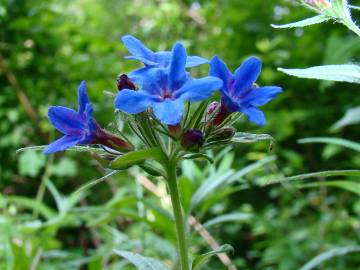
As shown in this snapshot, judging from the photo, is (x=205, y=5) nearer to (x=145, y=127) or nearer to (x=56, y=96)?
(x=56, y=96)

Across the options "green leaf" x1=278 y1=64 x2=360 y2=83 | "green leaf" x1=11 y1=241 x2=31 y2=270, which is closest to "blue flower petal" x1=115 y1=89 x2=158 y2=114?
"green leaf" x1=278 y1=64 x2=360 y2=83

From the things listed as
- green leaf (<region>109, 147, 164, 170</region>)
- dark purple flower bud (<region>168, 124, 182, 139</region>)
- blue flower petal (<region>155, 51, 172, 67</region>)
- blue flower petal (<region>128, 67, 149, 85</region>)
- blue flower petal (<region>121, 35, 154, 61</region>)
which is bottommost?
green leaf (<region>109, 147, 164, 170</region>)

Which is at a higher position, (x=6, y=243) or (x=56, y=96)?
(x=56, y=96)

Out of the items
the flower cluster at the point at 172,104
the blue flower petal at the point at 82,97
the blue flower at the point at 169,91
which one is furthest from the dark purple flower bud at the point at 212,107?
the blue flower petal at the point at 82,97

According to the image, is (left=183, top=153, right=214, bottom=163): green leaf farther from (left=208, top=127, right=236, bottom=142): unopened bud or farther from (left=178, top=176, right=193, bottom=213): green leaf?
(left=178, top=176, right=193, bottom=213): green leaf

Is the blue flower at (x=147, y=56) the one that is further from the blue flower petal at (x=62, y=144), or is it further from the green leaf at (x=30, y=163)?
the green leaf at (x=30, y=163)

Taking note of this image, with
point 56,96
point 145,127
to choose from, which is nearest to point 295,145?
point 56,96

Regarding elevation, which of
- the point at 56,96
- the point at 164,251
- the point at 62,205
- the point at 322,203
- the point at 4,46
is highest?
the point at 4,46

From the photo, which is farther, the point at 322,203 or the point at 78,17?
the point at 78,17

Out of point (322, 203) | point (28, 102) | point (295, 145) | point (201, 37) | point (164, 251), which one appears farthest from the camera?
point (201, 37)
